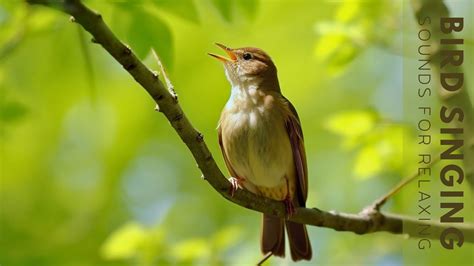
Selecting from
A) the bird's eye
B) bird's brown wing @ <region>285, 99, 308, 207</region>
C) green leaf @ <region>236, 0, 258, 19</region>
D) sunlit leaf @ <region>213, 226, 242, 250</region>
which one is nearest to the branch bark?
green leaf @ <region>236, 0, 258, 19</region>

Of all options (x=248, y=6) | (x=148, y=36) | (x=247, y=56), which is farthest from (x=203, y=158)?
(x=247, y=56)

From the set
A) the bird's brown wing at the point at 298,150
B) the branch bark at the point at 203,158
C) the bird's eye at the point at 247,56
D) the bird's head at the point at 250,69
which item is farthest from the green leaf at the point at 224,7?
the bird's eye at the point at 247,56

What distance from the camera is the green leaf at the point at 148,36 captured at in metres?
3.34

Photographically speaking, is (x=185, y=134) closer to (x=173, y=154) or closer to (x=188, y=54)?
(x=188, y=54)

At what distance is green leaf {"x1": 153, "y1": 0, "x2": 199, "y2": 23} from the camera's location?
3439mm

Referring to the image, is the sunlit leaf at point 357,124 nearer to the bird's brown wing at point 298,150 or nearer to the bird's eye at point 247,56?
the bird's brown wing at point 298,150

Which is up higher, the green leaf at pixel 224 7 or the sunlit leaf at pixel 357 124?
the green leaf at pixel 224 7

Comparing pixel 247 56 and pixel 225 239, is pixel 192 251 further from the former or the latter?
pixel 247 56

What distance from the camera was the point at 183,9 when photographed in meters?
3.48

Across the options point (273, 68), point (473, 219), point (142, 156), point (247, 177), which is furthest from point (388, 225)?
point (142, 156)

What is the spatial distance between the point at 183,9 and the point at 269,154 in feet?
7.27

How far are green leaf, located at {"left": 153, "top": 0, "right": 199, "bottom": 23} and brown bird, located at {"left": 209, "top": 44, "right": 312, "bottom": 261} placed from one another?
6.69 ft

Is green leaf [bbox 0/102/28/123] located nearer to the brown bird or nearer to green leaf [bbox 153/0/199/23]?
the brown bird

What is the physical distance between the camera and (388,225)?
4496mm
